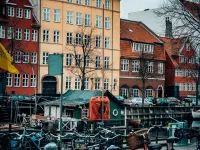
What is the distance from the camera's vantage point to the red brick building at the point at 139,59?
196 feet

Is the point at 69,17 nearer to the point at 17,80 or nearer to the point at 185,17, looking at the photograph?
the point at 17,80

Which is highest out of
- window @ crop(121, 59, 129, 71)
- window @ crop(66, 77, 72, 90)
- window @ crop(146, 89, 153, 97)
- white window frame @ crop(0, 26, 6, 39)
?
white window frame @ crop(0, 26, 6, 39)

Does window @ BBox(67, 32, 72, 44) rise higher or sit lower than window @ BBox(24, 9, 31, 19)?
lower

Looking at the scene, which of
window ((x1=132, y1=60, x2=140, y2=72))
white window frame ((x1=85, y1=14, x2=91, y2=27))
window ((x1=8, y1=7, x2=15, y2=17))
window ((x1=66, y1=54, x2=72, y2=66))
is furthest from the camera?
window ((x1=132, y1=60, x2=140, y2=72))

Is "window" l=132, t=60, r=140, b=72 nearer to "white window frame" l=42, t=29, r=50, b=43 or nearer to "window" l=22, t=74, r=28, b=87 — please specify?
"white window frame" l=42, t=29, r=50, b=43

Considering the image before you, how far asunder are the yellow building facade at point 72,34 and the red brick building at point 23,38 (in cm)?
87

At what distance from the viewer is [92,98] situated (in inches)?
945

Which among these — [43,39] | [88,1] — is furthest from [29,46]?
[88,1]

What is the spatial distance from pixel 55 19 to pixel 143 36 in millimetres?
17088

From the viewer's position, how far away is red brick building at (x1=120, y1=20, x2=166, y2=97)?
59719mm

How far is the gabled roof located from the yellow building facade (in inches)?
123

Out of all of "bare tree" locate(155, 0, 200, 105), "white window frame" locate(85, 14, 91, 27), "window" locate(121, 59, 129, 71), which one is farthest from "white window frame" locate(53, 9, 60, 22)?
"bare tree" locate(155, 0, 200, 105)

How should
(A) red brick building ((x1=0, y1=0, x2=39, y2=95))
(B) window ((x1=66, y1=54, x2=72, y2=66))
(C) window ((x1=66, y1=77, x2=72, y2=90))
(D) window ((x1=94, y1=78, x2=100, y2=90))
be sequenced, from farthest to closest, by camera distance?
1. (D) window ((x1=94, y1=78, x2=100, y2=90))
2. (B) window ((x1=66, y1=54, x2=72, y2=66))
3. (C) window ((x1=66, y1=77, x2=72, y2=90))
4. (A) red brick building ((x1=0, y1=0, x2=39, y2=95))

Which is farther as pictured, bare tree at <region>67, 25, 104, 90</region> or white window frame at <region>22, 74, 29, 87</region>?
bare tree at <region>67, 25, 104, 90</region>
